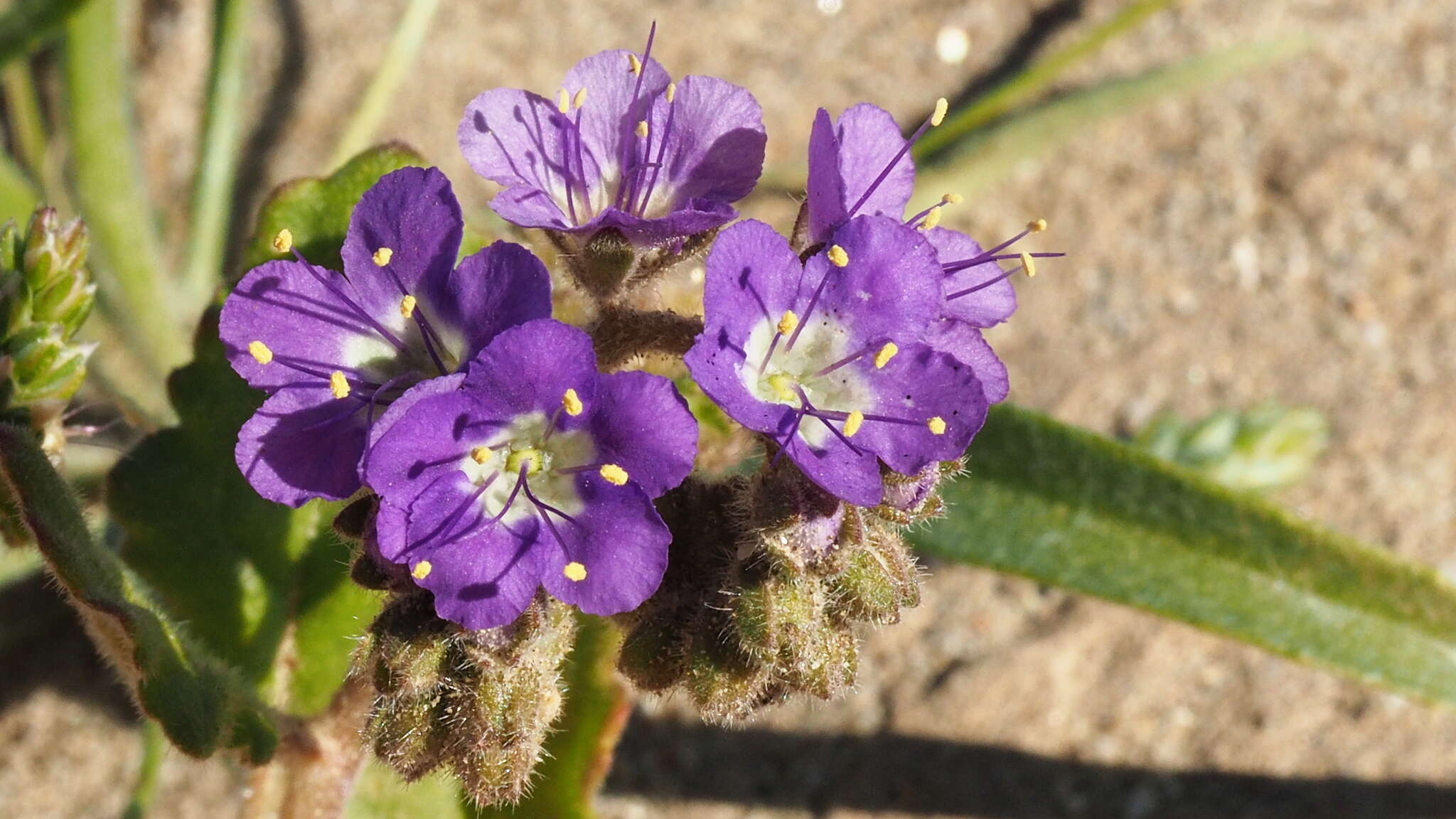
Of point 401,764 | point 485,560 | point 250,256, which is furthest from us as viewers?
point 250,256

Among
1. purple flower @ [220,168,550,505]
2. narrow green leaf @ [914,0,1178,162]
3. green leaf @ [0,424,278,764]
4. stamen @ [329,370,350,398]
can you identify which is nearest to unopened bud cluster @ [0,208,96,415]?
green leaf @ [0,424,278,764]

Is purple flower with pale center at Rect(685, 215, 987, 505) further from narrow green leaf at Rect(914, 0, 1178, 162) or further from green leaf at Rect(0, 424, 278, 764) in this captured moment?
narrow green leaf at Rect(914, 0, 1178, 162)

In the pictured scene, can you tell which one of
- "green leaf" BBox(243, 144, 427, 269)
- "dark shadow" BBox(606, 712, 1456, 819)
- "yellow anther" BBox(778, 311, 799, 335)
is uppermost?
"yellow anther" BBox(778, 311, 799, 335)

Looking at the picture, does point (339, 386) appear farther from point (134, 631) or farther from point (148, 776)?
point (148, 776)

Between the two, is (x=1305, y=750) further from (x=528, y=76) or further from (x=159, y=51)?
(x=159, y=51)

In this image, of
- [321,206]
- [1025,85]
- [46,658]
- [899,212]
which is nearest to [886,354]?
[899,212]

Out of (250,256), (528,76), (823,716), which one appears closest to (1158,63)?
(528,76)

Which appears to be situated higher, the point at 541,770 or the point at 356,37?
the point at 356,37
